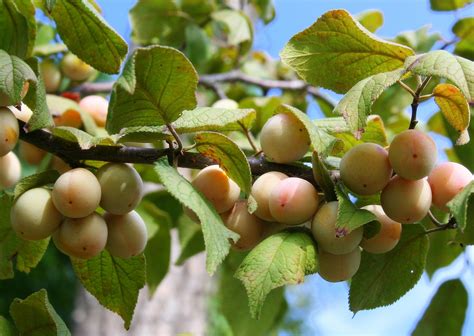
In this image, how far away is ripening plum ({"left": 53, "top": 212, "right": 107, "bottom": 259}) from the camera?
67 centimetres

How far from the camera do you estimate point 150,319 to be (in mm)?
2285

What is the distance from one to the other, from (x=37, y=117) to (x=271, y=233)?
0.24 meters

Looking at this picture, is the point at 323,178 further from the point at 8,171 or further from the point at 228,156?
the point at 8,171

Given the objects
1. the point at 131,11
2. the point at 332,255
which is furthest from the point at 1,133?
the point at 131,11

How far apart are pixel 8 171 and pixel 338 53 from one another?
40 cm

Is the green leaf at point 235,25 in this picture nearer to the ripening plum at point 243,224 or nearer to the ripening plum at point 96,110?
the ripening plum at point 96,110

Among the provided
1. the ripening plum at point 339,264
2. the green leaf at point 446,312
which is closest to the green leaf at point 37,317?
the ripening plum at point 339,264

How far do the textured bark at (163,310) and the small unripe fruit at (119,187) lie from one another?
143 cm

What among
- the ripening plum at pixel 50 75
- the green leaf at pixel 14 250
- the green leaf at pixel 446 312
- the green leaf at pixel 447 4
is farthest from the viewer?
the green leaf at pixel 447 4

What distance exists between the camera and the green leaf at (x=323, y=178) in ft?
2.17

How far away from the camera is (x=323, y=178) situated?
667 millimetres

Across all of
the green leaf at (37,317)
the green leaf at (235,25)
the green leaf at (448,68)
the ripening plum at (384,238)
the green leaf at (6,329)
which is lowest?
the green leaf at (235,25)

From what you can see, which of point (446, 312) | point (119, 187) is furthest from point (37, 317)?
point (446, 312)

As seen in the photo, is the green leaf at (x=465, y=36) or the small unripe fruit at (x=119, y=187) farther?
the green leaf at (x=465, y=36)
